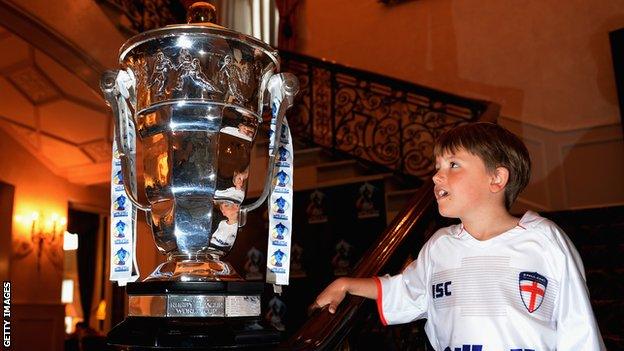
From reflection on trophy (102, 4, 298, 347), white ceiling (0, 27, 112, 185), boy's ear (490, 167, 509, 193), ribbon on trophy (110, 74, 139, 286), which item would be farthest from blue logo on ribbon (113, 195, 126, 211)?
white ceiling (0, 27, 112, 185)

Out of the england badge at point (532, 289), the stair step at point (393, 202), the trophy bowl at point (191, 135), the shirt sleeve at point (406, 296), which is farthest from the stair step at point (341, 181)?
→ the trophy bowl at point (191, 135)

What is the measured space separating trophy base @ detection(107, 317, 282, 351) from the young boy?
16.7 inches

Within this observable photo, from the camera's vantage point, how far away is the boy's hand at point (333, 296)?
141cm

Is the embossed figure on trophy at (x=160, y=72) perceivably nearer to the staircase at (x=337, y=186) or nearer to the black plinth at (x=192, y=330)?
the black plinth at (x=192, y=330)

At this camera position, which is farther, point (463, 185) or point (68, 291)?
point (68, 291)

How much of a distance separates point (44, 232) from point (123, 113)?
6.65m

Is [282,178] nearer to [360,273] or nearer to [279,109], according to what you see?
[279,109]

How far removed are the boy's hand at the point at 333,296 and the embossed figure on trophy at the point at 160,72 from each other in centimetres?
66

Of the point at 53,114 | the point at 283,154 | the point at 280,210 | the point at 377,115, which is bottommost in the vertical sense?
the point at 280,210

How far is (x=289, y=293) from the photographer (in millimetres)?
4125

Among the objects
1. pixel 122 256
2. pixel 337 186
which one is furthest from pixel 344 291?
pixel 337 186

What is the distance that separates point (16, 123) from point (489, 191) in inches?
260

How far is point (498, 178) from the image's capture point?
137cm

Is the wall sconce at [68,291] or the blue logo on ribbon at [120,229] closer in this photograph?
the blue logo on ribbon at [120,229]
